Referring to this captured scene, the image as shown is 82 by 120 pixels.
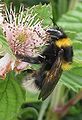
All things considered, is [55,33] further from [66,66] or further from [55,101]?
[55,101]

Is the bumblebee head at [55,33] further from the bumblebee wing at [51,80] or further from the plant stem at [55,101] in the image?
the plant stem at [55,101]

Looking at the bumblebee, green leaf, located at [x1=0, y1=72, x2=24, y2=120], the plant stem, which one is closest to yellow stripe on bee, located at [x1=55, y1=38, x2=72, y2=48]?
the bumblebee

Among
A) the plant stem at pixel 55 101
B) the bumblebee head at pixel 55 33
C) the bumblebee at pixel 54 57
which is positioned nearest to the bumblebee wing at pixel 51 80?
the bumblebee at pixel 54 57

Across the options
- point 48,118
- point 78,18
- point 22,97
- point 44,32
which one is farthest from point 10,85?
point 48,118

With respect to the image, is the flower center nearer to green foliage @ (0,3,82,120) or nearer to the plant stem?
green foliage @ (0,3,82,120)

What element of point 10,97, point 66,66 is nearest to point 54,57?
point 66,66

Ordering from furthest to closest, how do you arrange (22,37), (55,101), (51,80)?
(55,101)
(22,37)
(51,80)

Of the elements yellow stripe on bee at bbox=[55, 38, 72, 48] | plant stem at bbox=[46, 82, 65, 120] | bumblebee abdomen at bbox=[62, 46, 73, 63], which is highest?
yellow stripe on bee at bbox=[55, 38, 72, 48]
